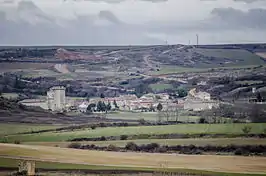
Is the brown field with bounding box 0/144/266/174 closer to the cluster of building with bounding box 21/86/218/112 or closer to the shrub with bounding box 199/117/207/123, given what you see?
the shrub with bounding box 199/117/207/123

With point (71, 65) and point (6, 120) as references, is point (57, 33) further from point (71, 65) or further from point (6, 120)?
point (6, 120)

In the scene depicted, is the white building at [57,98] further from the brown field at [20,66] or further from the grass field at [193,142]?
Result: the grass field at [193,142]

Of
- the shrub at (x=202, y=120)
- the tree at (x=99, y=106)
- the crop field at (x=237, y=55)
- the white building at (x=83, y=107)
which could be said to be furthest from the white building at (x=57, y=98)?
the crop field at (x=237, y=55)

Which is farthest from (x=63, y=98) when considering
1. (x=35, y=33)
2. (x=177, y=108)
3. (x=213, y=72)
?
(x=213, y=72)

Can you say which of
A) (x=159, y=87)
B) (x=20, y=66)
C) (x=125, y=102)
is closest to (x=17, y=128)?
(x=20, y=66)

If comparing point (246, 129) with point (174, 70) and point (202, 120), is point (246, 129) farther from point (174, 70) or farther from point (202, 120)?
point (174, 70)

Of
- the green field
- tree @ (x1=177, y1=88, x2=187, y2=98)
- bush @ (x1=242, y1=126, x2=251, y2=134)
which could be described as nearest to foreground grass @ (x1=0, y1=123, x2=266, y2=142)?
bush @ (x1=242, y1=126, x2=251, y2=134)
